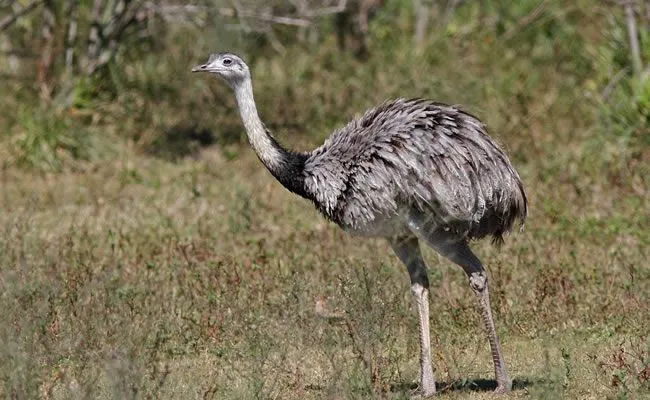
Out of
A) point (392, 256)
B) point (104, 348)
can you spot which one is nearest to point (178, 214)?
point (392, 256)

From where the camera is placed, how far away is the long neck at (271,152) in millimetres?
7680

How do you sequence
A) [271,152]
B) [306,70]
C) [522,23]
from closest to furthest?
[271,152], [306,70], [522,23]

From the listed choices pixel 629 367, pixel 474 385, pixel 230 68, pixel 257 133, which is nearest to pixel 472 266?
pixel 474 385

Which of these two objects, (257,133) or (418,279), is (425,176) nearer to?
(418,279)

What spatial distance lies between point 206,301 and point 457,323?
164cm

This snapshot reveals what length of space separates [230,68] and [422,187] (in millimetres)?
1446

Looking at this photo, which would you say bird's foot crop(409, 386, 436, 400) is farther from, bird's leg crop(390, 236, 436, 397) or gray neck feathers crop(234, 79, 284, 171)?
gray neck feathers crop(234, 79, 284, 171)

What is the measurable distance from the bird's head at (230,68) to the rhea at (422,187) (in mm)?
567

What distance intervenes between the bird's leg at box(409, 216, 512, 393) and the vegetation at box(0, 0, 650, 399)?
14 cm

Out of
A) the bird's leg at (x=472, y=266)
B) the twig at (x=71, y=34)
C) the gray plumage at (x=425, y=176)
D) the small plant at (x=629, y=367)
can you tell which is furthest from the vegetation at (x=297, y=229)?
the gray plumage at (x=425, y=176)

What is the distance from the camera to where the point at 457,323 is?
866cm

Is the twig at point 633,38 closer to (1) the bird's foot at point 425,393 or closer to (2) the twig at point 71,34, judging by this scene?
(2) the twig at point 71,34

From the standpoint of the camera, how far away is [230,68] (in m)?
8.01

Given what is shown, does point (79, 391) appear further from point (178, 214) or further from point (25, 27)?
point (25, 27)
